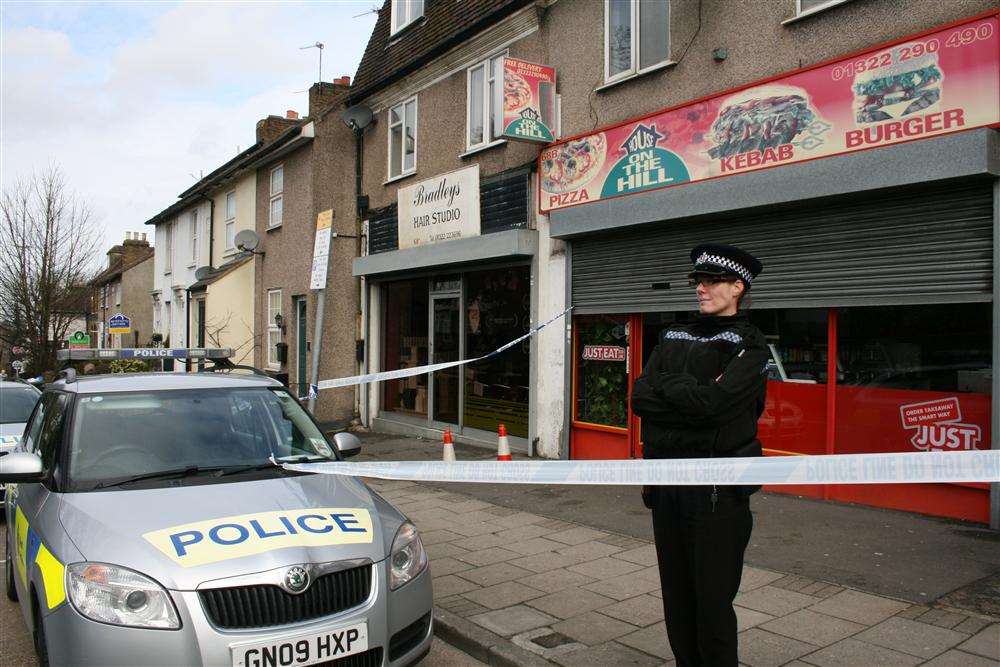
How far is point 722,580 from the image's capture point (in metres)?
3.06

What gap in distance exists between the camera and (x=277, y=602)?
3312 mm

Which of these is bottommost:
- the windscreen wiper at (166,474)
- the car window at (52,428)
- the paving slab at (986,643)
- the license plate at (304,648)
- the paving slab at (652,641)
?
the paving slab at (652,641)

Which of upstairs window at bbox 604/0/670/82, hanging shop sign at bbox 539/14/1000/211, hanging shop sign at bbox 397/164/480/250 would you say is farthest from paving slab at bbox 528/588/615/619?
hanging shop sign at bbox 397/164/480/250

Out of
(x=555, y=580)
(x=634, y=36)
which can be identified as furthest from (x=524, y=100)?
(x=555, y=580)

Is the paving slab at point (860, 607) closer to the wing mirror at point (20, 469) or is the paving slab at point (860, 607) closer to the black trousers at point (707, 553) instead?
the black trousers at point (707, 553)

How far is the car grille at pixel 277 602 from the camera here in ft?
10.6

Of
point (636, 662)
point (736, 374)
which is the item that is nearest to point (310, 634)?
point (636, 662)

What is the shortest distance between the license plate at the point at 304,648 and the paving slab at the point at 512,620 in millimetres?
1364

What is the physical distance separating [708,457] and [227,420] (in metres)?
3.00

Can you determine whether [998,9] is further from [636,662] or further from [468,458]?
[468,458]

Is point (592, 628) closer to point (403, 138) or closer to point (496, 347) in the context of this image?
point (496, 347)

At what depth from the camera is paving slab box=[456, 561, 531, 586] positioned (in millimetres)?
5621

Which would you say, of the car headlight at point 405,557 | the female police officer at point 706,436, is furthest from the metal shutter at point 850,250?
the car headlight at point 405,557

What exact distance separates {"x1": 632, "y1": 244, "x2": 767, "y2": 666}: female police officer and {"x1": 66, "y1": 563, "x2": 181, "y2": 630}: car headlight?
→ 208 cm
